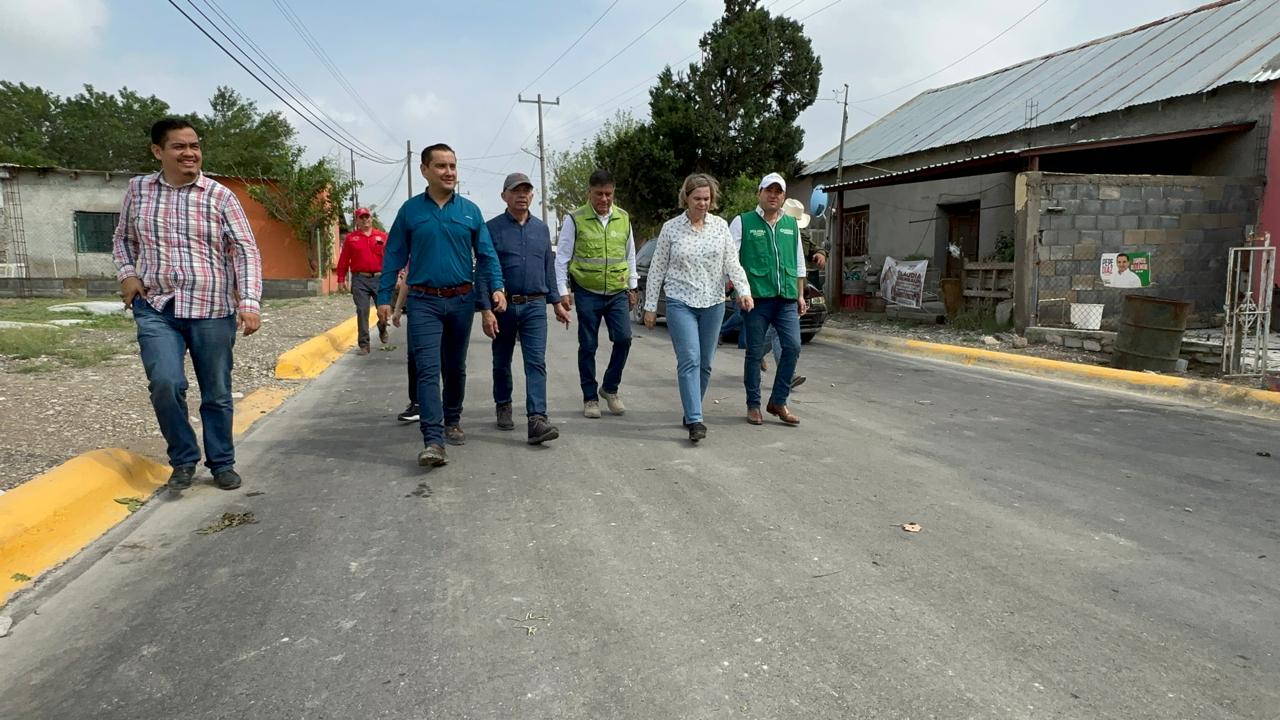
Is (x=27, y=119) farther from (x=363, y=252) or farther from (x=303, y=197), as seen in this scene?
(x=363, y=252)

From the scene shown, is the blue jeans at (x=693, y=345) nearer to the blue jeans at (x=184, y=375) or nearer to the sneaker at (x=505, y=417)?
the sneaker at (x=505, y=417)

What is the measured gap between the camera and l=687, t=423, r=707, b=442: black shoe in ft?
17.2

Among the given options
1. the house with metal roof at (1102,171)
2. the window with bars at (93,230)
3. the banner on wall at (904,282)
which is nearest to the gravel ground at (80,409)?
the house with metal roof at (1102,171)

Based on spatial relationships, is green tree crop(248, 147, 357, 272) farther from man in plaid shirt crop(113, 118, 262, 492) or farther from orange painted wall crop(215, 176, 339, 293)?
man in plaid shirt crop(113, 118, 262, 492)

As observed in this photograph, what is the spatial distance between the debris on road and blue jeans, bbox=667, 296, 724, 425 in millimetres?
2684

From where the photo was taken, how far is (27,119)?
5238 centimetres

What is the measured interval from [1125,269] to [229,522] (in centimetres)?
1201

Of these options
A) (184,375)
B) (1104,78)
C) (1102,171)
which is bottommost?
(184,375)

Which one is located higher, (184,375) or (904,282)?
(904,282)

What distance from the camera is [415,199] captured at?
488 centimetres

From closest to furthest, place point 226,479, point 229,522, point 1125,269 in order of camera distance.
→ 1. point 229,522
2. point 226,479
3. point 1125,269

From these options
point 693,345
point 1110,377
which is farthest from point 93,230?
point 1110,377

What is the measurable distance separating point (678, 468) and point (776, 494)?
2.31ft

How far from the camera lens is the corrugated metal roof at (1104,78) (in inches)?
554
